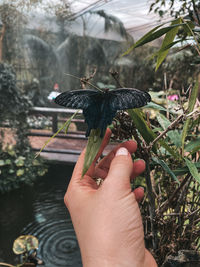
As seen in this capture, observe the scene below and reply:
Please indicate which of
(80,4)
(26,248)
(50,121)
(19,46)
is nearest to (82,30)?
(80,4)

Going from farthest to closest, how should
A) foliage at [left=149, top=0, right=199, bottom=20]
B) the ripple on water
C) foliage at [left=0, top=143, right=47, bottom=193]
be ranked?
foliage at [left=0, top=143, right=47, bottom=193]
the ripple on water
foliage at [left=149, top=0, right=199, bottom=20]

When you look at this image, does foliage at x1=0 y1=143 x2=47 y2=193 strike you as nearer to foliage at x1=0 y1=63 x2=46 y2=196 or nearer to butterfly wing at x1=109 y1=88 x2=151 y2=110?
foliage at x1=0 y1=63 x2=46 y2=196

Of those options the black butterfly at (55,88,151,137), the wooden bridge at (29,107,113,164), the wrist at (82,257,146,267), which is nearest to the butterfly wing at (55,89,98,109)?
the black butterfly at (55,88,151,137)

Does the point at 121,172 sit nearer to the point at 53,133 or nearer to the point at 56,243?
the point at 56,243

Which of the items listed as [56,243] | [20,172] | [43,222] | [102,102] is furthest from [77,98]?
[20,172]

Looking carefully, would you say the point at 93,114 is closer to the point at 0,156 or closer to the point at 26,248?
the point at 26,248
